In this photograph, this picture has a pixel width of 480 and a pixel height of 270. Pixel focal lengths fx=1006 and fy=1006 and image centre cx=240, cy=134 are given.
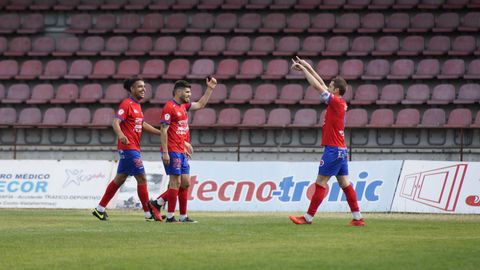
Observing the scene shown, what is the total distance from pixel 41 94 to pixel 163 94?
12.0 feet

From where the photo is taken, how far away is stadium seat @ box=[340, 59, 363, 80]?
2705cm

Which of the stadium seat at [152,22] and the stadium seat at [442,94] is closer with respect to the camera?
the stadium seat at [442,94]

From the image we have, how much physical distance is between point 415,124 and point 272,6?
21.3 feet

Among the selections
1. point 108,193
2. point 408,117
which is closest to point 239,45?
point 408,117

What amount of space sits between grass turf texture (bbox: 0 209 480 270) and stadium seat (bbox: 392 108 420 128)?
30.6 feet

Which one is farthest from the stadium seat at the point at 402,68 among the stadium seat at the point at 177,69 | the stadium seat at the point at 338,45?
the stadium seat at the point at 177,69

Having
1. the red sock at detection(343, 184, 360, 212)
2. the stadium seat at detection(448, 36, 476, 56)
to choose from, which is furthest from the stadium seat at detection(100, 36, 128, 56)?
the red sock at detection(343, 184, 360, 212)

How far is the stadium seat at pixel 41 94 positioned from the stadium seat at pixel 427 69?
33.5 ft

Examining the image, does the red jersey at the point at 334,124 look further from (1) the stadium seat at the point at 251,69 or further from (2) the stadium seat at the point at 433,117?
(1) the stadium seat at the point at 251,69

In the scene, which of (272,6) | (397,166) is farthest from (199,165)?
(272,6)

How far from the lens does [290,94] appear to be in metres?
27.2

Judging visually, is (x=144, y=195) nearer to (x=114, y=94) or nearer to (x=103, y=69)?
(x=114, y=94)

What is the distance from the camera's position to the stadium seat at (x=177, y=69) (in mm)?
28094

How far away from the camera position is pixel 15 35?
102 feet
